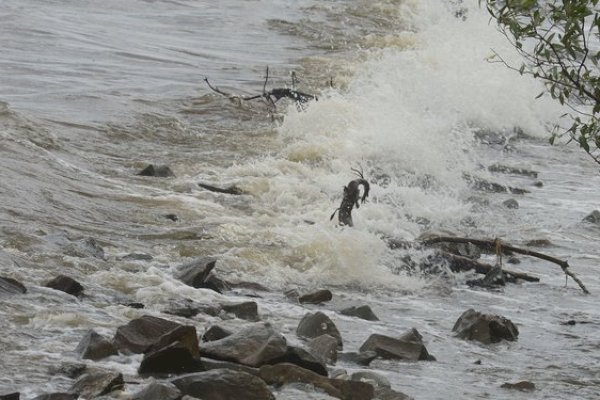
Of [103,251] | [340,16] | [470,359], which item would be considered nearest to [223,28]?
[340,16]

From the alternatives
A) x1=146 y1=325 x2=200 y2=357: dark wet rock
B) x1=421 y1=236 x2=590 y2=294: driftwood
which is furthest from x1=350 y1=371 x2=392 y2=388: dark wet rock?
x1=421 y1=236 x2=590 y2=294: driftwood

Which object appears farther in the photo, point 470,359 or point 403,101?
point 403,101

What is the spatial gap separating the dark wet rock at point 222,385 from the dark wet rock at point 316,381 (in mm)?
353

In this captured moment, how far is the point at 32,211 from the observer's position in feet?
30.2

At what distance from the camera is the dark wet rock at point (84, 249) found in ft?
26.4

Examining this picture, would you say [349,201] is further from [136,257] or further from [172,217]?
[136,257]

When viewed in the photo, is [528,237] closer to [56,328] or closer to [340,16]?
[56,328]

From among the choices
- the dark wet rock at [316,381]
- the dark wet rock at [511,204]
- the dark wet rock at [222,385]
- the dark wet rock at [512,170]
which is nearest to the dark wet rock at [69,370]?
the dark wet rock at [222,385]

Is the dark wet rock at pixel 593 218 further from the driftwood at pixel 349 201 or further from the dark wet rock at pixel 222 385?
the dark wet rock at pixel 222 385

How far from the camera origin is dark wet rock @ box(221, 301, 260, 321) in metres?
7.11

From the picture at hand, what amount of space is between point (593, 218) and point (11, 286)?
23.3 feet

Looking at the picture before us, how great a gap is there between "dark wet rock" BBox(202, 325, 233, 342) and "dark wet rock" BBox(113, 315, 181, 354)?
1.00ft

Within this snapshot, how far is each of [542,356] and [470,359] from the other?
576mm

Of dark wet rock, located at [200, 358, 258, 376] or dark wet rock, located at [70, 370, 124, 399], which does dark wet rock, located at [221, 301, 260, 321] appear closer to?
dark wet rock, located at [200, 358, 258, 376]
